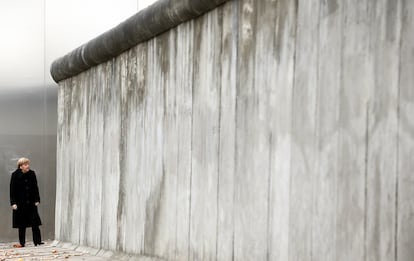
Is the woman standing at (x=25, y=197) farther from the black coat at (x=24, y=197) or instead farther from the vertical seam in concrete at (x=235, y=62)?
the vertical seam in concrete at (x=235, y=62)

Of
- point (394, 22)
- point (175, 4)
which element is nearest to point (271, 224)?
point (394, 22)

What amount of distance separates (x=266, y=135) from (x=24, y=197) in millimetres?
9268

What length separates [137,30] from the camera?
7.75 m

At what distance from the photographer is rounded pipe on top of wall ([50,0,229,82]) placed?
21.1 ft

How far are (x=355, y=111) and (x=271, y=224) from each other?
3.94ft

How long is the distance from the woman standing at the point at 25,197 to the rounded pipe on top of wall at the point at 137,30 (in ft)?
10.6

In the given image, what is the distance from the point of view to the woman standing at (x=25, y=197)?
44.7 ft

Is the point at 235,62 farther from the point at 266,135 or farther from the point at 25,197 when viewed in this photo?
the point at 25,197

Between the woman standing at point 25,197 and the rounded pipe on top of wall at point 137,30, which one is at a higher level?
the rounded pipe on top of wall at point 137,30

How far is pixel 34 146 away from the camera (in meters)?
16.7

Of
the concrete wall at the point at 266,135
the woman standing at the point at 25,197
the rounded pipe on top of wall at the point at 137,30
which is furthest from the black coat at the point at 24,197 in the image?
the concrete wall at the point at 266,135

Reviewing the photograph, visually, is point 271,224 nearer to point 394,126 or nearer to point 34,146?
point 394,126

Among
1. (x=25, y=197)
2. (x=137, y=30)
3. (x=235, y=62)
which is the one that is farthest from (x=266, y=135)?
(x=25, y=197)

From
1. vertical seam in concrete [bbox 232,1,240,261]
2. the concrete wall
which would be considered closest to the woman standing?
the concrete wall
